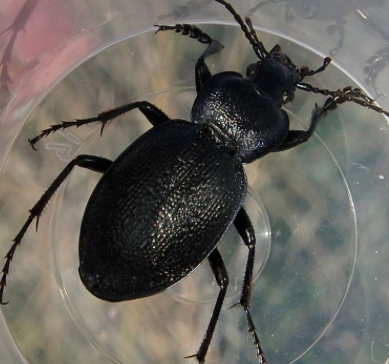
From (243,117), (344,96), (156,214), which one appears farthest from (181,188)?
(344,96)

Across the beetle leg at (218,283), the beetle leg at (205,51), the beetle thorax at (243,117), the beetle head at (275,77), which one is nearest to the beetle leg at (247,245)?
the beetle leg at (218,283)

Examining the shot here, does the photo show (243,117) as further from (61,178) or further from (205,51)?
(61,178)

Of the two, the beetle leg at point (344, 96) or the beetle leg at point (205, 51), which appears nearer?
the beetle leg at point (344, 96)

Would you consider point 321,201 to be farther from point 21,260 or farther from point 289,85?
point 21,260

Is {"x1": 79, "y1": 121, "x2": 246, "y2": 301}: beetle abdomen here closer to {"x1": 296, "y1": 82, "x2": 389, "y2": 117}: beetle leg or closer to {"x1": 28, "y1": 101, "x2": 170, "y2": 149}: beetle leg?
{"x1": 28, "y1": 101, "x2": 170, "y2": 149}: beetle leg

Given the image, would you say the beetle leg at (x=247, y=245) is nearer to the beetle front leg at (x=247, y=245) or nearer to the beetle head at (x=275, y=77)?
the beetle front leg at (x=247, y=245)

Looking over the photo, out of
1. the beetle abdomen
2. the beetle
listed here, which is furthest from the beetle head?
the beetle abdomen

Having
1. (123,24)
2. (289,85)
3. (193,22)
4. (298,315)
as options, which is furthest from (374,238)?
(123,24)

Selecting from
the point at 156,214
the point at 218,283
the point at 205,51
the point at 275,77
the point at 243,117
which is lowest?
the point at 218,283
